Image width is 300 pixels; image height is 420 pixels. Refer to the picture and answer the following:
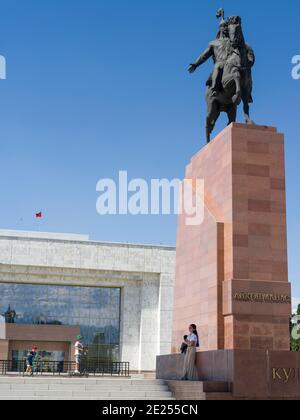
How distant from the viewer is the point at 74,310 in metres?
41.4

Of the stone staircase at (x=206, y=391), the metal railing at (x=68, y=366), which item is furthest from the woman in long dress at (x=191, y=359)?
the metal railing at (x=68, y=366)

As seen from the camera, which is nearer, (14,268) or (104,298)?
(14,268)

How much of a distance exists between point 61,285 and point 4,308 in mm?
3727

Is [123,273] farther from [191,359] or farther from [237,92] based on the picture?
[191,359]

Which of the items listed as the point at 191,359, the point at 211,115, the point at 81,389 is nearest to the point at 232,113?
the point at 211,115

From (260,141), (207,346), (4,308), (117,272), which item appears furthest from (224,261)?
(4,308)

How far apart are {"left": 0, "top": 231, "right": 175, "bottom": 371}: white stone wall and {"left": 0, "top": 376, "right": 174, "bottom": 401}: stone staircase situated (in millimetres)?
22951

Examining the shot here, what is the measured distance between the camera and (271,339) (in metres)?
15.1

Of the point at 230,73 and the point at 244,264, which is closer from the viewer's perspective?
the point at 244,264

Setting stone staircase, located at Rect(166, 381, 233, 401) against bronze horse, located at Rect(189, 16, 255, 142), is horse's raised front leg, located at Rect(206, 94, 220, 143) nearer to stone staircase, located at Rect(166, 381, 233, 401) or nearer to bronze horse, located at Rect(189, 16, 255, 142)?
bronze horse, located at Rect(189, 16, 255, 142)

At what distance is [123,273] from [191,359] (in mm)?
24678
